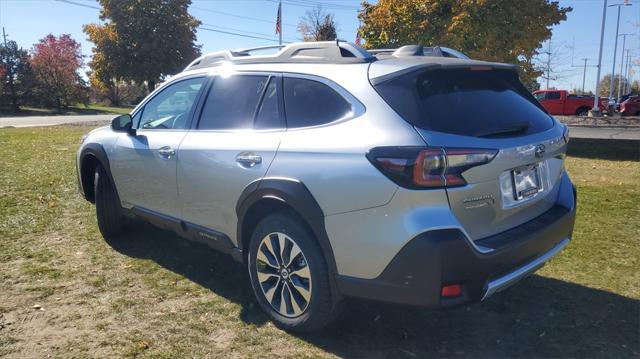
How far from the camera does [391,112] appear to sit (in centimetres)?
278

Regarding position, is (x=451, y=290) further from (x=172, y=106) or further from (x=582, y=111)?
(x=582, y=111)

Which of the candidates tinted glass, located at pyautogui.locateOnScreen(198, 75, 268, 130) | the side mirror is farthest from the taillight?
the side mirror

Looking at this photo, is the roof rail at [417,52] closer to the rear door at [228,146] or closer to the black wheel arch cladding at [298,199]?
the rear door at [228,146]

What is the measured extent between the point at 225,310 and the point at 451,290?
1.78 m

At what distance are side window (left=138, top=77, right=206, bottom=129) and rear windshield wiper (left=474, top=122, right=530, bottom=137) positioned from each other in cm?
235

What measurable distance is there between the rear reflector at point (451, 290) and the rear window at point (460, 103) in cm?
82

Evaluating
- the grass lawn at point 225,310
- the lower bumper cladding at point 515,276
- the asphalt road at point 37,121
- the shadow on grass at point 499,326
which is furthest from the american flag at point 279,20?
the lower bumper cladding at point 515,276

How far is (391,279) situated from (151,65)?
35399 mm

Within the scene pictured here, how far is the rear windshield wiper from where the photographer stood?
281 cm

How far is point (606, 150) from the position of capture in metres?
12.0

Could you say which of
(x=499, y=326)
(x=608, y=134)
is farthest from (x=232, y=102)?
(x=608, y=134)

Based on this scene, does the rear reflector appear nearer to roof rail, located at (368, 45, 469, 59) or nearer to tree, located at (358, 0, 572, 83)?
roof rail, located at (368, 45, 469, 59)

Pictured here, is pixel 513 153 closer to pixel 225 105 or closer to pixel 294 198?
pixel 294 198

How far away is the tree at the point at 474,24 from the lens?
13.4 metres
